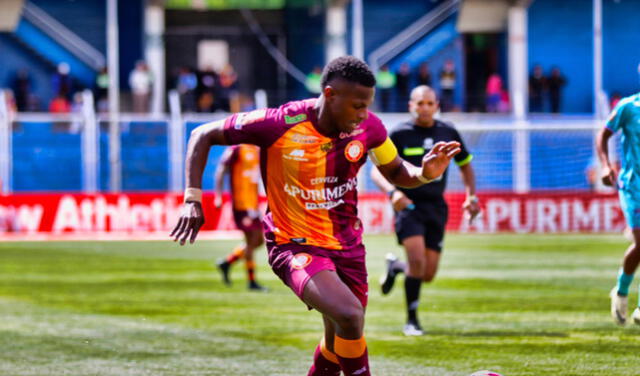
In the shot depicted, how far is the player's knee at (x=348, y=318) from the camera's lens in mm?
6113

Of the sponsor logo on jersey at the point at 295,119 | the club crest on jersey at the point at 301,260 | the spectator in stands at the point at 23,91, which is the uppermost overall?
the spectator in stands at the point at 23,91

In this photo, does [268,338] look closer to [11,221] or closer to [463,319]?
[463,319]

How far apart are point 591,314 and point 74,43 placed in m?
27.6

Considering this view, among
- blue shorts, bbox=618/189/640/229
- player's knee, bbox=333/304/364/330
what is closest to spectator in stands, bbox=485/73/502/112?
blue shorts, bbox=618/189/640/229

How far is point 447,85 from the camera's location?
34.5 meters

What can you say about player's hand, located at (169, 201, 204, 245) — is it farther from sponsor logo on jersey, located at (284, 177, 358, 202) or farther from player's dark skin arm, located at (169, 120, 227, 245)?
sponsor logo on jersey, located at (284, 177, 358, 202)

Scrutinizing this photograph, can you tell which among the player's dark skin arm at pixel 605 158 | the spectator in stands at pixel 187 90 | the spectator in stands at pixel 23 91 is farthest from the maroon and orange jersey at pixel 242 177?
the spectator in stands at pixel 23 91

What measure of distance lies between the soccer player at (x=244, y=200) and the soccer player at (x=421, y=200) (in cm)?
456

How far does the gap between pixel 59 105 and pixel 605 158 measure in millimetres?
24812

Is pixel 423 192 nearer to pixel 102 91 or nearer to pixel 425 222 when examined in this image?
pixel 425 222

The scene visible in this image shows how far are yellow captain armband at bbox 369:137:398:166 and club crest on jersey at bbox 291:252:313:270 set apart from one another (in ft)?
2.64

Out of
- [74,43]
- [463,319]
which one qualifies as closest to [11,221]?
[74,43]

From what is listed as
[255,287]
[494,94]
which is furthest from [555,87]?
[255,287]

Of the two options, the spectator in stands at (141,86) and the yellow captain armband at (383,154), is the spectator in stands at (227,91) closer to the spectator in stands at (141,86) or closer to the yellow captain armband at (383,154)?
the spectator in stands at (141,86)
